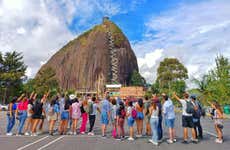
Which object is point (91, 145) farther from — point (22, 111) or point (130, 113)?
point (22, 111)

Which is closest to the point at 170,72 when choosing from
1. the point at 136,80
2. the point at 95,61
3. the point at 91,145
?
the point at 91,145

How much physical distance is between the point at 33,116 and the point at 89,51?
135 metres

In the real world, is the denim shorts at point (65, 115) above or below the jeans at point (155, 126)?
above

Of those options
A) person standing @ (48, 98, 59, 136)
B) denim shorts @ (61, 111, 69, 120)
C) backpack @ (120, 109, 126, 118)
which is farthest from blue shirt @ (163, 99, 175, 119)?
person standing @ (48, 98, 59, 136)

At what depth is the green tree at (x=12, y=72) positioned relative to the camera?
5856 cm

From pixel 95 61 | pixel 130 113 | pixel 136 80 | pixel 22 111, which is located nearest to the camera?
pixel 130 113

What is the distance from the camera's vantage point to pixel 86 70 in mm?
142375

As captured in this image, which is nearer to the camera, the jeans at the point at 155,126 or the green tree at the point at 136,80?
the jeans at the point at 155,126

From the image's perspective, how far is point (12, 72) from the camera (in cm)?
5894

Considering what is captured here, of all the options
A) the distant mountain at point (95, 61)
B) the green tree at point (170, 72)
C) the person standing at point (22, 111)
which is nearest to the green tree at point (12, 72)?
the green tree at point (170, 72)

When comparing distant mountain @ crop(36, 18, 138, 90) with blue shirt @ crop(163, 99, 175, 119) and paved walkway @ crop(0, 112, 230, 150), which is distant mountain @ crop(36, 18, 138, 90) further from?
blue shirt @ crop(163, 99, 175, 119)

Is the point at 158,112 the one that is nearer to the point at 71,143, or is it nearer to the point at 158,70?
the point at 71,143

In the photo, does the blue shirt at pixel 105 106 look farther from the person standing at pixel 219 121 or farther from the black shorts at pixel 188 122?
the person standing at pixel 219 121

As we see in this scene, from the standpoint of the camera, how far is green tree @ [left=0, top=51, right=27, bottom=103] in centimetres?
5856
